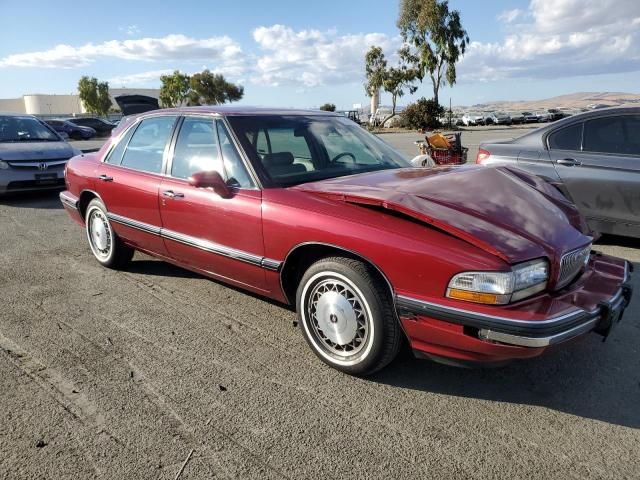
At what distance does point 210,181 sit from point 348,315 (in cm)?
129

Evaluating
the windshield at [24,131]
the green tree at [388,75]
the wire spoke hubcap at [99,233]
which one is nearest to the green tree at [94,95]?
the green tree at [388,75]

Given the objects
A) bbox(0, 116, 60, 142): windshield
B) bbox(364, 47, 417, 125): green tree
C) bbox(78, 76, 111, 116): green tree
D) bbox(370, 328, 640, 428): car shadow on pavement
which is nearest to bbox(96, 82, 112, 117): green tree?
bbox(78, 76, 111, 116): green tree

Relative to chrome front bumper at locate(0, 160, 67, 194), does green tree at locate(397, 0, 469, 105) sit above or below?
above

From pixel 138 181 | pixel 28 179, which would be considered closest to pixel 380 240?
pixel 138 181

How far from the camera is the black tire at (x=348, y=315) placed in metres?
2.71

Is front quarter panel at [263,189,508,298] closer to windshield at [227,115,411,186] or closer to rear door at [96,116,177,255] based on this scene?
windshield at [227,115,411,186]

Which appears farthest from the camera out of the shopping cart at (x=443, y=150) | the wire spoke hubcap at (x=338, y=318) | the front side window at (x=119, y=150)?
the shopping cart at (x=443, y=150)

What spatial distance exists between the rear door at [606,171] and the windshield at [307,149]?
7.52ft

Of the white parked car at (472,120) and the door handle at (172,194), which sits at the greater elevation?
the white parked car at (472,120)

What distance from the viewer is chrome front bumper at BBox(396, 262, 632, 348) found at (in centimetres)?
233

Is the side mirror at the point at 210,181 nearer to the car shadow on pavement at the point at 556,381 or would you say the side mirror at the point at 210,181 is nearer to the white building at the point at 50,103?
the car shadow on pavement at the point at 556,381

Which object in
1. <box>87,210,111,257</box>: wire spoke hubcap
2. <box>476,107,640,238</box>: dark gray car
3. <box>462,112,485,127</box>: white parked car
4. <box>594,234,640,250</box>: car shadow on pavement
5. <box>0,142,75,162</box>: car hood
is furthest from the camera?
<box>462,112,485,127</box>: white parked car

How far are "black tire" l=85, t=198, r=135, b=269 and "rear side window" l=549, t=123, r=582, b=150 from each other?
457cm

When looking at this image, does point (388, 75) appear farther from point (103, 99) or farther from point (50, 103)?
point (50, 103)
